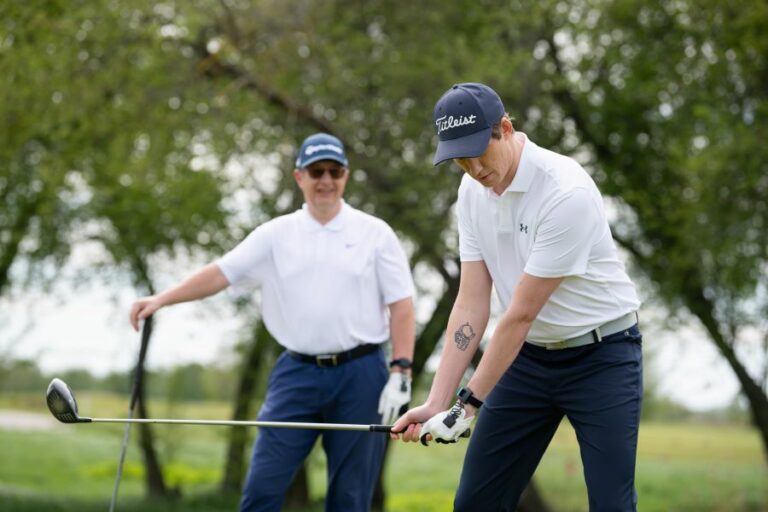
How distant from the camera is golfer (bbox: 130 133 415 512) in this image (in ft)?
18.0

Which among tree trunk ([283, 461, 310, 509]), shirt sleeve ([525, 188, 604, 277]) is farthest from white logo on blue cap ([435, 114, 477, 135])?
tree trunk ([283, 461, 310, 509])

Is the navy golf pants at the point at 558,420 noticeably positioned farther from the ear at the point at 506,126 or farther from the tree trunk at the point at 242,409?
the tree trunk at the point at 242,409

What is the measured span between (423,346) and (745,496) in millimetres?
4656

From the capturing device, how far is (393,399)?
545 cm

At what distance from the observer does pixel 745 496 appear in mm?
13992

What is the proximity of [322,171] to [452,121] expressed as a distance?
1.90 meters

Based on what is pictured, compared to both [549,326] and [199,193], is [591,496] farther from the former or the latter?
[199,193]

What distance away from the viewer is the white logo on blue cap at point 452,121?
3.77m

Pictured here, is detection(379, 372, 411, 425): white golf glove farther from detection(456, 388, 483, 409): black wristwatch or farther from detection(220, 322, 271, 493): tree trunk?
detection(220, 322, 271, 493): tree trunk

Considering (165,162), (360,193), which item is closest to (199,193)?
(165,162)

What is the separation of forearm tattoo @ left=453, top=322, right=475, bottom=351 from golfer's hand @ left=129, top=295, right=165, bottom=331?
1.80 meters

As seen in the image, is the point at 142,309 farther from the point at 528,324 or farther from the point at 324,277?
the point at 528,324

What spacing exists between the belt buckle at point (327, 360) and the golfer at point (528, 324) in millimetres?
A: 1256

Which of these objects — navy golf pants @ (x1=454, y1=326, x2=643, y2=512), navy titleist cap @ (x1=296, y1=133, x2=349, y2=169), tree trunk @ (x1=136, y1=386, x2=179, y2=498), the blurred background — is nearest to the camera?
navy golf pants @ (x1=454, y1=326, x2=643, y2=512)
